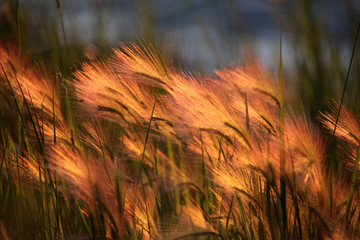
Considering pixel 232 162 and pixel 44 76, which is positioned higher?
pixel 44 76

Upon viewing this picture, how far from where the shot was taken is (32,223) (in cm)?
106

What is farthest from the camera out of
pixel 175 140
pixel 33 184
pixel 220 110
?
pixel 175 140

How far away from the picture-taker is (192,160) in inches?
45.4

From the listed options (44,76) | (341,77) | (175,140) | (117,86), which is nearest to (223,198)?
(175,140)

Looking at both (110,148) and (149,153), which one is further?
(149,153)

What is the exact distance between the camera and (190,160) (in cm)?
113

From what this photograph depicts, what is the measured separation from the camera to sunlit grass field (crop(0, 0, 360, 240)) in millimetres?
816

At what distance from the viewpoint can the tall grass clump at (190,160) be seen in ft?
2.67

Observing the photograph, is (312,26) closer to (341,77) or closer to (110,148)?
(341,77)

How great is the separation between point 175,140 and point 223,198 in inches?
9.2

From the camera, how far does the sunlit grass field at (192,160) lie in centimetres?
82

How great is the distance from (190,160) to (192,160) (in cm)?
3

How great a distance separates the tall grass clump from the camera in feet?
2.67

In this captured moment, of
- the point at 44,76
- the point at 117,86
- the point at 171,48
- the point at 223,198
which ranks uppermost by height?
the point at 171,48
